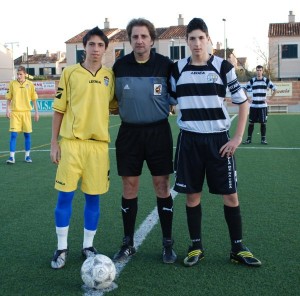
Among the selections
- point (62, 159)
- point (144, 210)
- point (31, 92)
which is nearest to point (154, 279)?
point (62, 159)

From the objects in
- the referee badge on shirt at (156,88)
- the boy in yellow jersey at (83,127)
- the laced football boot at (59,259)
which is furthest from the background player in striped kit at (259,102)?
the laced football boot at (59,259)

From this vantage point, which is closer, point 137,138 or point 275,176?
point 137,138

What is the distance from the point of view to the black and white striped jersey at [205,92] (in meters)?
3.89

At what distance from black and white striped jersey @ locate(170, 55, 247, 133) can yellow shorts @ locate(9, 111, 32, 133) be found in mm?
6882

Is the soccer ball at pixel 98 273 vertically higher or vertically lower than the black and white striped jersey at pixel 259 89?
lower

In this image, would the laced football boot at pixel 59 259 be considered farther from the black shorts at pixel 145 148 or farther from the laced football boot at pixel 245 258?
the laced football boot at pixel 245 258

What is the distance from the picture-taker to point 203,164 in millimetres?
4055

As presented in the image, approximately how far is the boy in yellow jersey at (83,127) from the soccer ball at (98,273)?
0.51m

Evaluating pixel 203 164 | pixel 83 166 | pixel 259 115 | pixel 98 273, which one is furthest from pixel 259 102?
pixel 98 273

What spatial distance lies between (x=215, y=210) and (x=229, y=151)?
1.92m

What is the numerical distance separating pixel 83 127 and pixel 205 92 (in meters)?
1.04

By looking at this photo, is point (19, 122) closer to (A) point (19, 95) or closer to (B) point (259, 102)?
(A) point (19, 95)

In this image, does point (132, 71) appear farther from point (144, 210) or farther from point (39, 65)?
point (39, 65)

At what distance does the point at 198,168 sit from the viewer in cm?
404
